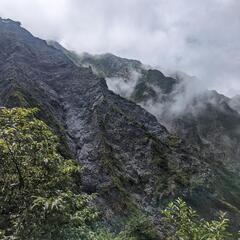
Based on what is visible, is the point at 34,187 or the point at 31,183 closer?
the point at 34,187

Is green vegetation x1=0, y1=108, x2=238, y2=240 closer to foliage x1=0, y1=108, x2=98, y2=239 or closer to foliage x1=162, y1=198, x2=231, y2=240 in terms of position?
foliage x1=0, y1=108, x2=98, y2=239

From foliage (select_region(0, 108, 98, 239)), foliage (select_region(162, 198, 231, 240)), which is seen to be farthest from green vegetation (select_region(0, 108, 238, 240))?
foliage (select_region(162, 198, 231, 240))

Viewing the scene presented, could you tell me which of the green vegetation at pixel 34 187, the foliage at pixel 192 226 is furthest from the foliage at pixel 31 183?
the foliage at pixel 192 226

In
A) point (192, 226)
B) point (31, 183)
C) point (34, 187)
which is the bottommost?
point (34, 187)

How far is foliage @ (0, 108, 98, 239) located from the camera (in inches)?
854

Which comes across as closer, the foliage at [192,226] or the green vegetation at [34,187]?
the foliage at [192,226]

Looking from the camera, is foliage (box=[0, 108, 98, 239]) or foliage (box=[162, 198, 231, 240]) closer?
foliage (box=[162, 198, 231, 240])

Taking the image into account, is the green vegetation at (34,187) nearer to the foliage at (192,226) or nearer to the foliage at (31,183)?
the foliage at (31,183)

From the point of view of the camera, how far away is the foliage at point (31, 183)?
71.2 feet

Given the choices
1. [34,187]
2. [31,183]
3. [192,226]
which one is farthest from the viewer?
[31,183]

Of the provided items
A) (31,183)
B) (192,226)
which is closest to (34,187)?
(31,183)

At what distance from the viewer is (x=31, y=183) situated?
77.6ft

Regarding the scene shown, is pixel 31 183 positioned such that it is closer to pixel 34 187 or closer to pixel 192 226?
pixel 34 187

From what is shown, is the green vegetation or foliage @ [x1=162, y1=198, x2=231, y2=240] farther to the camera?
the green vegetation
